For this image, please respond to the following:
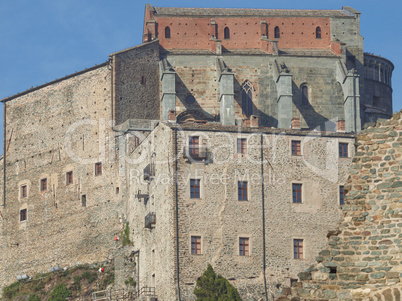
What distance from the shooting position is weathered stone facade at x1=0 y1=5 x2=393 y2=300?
52.2 meters

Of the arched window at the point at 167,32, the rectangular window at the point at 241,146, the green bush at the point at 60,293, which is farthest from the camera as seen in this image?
the arched window at the point at 167,32

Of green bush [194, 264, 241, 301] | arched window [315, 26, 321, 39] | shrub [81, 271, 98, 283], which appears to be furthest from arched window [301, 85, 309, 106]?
green bush [194, 264, 241, 301]

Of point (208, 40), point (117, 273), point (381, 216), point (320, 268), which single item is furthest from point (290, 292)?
point (208, 40)

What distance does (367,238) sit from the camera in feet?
48.9

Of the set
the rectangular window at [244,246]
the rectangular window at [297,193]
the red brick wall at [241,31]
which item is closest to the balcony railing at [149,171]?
the rectangular window at [244,246]

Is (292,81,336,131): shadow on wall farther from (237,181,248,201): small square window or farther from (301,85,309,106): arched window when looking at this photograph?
(237,181,248,201): small square window

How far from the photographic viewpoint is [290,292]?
49.4ft

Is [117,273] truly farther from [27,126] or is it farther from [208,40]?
[208,40]

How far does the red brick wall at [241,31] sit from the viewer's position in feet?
237

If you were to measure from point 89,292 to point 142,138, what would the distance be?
1024 centimetres

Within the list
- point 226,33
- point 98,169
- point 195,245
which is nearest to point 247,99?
point 226,33

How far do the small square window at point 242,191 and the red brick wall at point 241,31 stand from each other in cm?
2071

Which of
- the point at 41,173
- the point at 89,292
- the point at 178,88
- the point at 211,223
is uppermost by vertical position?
the point at 178,88

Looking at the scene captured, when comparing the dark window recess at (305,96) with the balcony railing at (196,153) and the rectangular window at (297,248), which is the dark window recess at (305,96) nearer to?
the balcony railing at (196,153)
